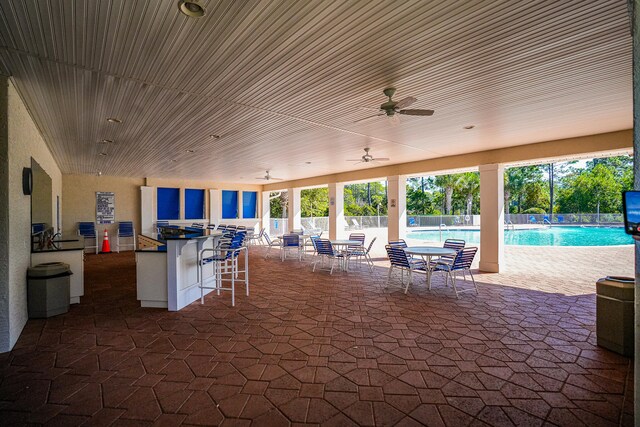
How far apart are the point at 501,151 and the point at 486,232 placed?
1.77 m

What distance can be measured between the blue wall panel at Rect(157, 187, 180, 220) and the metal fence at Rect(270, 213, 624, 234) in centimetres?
487

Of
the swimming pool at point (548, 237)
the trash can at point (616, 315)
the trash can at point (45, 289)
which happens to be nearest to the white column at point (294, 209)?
the swimming pool at point (548, 237)

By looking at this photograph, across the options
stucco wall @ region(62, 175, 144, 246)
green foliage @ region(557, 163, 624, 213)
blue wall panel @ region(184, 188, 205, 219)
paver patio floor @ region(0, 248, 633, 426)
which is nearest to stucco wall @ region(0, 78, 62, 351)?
paver patio floor @ region(0, 248, 633, 426)

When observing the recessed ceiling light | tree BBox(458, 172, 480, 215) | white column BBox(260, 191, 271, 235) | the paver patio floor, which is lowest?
the paver patio floor

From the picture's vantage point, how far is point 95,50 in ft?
8.33

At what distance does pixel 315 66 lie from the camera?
112 inches

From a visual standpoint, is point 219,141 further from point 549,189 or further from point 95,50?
point 549,189

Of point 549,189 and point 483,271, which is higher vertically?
point 549,189

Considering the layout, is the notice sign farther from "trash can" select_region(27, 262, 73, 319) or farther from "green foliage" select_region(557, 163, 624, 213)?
"green foliage" select_region(557, 163, 624, 213)

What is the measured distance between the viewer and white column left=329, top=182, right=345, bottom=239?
11.0 meters

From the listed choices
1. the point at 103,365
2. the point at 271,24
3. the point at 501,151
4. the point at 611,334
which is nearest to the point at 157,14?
the point at 271,24

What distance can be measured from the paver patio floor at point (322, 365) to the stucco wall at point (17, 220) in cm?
22

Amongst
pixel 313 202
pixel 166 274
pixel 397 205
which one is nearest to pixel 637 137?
pixel 166 274

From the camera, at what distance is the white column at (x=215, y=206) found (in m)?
13.1
